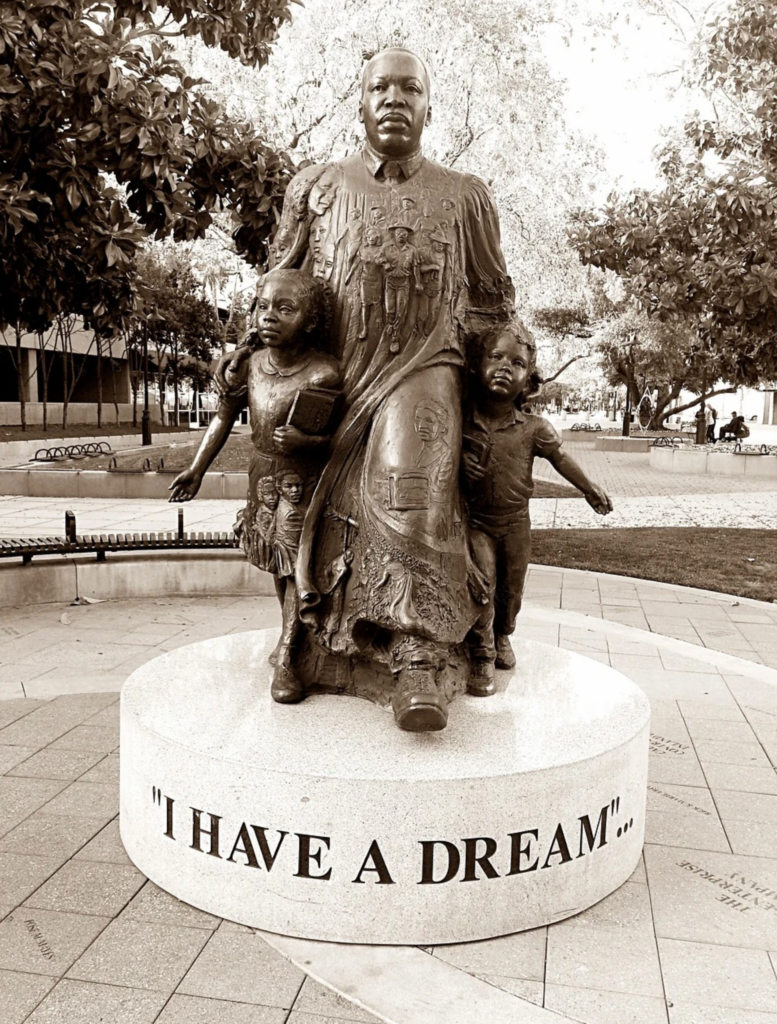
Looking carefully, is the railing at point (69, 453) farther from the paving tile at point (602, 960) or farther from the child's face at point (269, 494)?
the paving tile at point (602, 960)

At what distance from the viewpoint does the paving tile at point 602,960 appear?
2.67 m

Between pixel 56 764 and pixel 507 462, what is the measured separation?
2.39 metres

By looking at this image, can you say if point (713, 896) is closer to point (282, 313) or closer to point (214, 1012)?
point (214, 1012)

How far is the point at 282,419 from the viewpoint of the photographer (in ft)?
11.8

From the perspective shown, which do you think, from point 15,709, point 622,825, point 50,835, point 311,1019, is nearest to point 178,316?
point 15,709

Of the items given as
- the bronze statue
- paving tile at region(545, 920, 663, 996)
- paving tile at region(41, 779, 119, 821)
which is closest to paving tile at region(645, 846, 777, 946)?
paving tile at region(545, 920, 663, 996)

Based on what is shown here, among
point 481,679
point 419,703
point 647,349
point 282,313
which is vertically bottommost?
point 481,679

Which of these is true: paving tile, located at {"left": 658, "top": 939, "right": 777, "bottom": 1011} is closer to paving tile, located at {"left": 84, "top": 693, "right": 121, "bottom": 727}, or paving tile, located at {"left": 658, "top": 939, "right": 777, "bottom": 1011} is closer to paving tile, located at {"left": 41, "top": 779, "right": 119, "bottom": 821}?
paving tile, located at {"left": 41, "top": 779, "right": 119, "bottom": 821}

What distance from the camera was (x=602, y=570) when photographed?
33.2 feet

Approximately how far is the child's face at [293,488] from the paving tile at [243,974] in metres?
1.58

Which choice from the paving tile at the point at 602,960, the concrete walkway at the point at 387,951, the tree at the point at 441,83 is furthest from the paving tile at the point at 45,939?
the tree at the point at 441,83

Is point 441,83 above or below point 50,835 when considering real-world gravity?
above

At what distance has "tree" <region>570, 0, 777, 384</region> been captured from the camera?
10250mm

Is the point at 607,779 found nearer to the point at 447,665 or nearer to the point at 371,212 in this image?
the point at 447,665
